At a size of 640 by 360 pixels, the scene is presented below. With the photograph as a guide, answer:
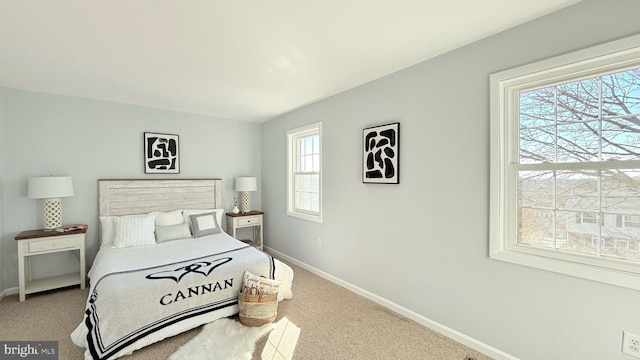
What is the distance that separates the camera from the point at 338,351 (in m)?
2.07

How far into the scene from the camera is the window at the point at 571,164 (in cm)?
155

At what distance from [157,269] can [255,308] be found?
3.13ft

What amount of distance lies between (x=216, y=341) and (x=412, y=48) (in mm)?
2860

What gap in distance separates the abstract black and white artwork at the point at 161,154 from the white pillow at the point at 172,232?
95cm

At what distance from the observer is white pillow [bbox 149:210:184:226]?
363 cm

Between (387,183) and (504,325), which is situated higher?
(387,183)

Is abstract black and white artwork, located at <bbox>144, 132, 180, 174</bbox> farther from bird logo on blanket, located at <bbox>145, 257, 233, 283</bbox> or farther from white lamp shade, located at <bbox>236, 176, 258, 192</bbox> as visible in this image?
bird logo on blanket, located at <bbox>145, 257, 233, 283</bbox>

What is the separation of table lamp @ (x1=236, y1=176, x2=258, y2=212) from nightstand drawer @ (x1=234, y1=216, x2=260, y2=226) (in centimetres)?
24

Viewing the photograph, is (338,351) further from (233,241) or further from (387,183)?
(233,241)

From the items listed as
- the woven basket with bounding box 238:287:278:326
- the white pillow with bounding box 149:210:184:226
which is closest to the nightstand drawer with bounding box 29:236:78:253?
the white pillow with bounding box 149:210:184:226

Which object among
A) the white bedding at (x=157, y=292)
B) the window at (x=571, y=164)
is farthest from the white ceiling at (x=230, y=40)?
the white bedding at (x=157, y=292)

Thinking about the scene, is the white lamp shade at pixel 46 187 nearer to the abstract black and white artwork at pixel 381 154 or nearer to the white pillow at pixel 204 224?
the white pillow at pixel 204 224

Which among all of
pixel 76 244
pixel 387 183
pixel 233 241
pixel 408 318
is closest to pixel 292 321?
pixel 408 318

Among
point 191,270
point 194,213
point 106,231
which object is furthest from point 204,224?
point 191,270
